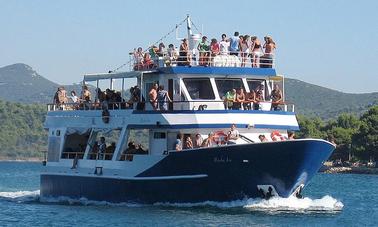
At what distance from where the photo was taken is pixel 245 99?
126 ft

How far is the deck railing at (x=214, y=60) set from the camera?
129ft

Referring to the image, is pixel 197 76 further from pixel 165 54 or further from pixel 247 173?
pixel 247 173

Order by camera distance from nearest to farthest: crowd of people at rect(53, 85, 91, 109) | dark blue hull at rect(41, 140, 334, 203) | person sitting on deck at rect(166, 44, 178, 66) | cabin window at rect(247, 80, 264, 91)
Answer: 1. dark blue hull at rect(41, 140, 334, 203)
2. person sitting on deck at rect(166, 44, 178, 66)
3. cabin window at rect(247, 80, 264, 91)
4. crowd of people at rect(53, 85, 91, 109)

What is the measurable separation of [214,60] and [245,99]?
1950 mm

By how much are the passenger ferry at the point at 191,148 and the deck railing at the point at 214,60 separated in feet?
0.20

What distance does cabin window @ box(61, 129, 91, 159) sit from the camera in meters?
43.3

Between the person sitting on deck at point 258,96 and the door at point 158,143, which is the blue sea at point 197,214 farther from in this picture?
the person sitting on deck at point 258,96

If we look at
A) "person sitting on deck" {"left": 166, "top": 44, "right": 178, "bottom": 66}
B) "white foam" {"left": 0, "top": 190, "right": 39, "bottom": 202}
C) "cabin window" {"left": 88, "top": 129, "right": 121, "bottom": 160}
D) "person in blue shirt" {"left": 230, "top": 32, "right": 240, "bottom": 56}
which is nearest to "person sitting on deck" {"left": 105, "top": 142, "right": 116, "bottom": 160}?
"cabin window" {"left": 88, "top": 129, "right": 121, "bottom": 160}

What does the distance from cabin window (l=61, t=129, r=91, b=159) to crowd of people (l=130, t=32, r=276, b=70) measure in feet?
15.6

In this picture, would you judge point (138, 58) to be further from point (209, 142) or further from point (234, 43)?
point (209, 142)

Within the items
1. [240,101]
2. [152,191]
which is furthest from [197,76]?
[152,191]

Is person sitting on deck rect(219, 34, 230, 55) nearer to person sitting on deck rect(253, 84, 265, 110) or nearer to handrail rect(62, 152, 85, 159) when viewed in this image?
person sitting on deck rect(253, 84, 265, 110)

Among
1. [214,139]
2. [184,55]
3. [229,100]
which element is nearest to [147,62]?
[184,55]

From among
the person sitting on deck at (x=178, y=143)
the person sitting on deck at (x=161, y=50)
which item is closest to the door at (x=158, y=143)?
the person sitting on deck at (x=178, y=143)
